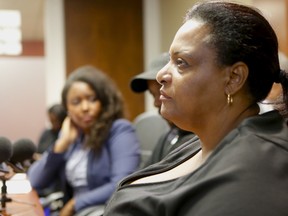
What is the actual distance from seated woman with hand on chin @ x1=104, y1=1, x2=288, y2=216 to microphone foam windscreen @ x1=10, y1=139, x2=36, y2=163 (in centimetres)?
61

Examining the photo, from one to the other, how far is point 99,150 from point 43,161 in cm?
33

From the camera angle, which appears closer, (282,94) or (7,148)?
(282,94)

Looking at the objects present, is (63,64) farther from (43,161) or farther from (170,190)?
(170,190)

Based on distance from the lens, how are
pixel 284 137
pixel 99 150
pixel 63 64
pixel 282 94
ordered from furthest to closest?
pixel 63 64 < pixel 99 150 < pixel 282 94 < pixel 284 137

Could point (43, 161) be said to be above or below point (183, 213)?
below

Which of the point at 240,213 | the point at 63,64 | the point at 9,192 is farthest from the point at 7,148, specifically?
the point at 63,64

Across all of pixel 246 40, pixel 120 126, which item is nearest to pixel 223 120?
pixel 246 40

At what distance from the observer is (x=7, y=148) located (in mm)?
1284

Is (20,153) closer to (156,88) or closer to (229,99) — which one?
(156,88)

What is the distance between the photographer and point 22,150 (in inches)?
61.6

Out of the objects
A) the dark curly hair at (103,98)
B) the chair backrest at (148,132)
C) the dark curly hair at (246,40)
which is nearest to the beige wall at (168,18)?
the chair backrest at (148,132)

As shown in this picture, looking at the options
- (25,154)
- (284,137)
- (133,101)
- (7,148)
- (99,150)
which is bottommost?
(133,101)

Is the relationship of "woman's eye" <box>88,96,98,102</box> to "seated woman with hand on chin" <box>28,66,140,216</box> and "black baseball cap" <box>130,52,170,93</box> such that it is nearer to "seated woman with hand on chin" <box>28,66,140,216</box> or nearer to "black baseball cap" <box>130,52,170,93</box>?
"seated woman with hand on chin" <box>28,66,140,216</box>

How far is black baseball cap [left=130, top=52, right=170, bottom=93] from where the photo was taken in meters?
1.80
